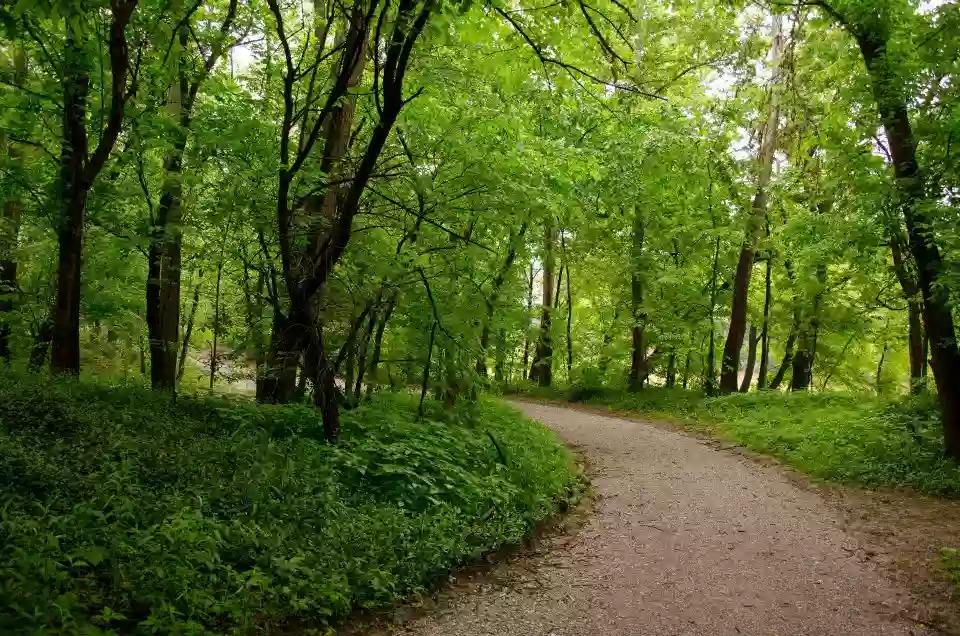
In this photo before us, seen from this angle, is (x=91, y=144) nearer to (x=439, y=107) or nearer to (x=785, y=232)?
(x=439, y=107)

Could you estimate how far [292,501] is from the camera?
5242 mm

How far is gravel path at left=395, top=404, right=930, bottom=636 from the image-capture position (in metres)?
4.86

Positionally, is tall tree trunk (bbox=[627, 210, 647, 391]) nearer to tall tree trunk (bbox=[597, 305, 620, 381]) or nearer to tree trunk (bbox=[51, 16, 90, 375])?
tall tree trunk (bbox=[597, 305, 620, 381])

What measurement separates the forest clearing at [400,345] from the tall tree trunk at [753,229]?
1282 mm

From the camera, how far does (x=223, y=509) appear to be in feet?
16.2

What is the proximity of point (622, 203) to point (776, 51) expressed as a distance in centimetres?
558

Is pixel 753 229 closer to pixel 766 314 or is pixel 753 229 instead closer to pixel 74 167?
pixel 766 314

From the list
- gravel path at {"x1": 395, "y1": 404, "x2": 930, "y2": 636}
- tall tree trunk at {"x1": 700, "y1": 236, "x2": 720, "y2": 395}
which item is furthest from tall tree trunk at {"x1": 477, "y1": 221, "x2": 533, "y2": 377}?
tall tree trunk at {"x1": 700, "y1": 236, "x2": 720, "y2": 395}

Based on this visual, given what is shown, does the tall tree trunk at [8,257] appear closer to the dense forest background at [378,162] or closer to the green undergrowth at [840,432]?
the dense forest background at [378,162]

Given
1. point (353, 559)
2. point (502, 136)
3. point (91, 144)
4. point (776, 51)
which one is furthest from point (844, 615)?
point (776, 51)

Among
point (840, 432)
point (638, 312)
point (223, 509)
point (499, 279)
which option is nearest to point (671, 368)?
point (638, 312)

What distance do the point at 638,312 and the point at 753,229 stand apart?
421 centimetres

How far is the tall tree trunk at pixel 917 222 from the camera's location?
8977 millimetres

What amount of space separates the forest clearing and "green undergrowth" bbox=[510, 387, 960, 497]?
0.25 ft
